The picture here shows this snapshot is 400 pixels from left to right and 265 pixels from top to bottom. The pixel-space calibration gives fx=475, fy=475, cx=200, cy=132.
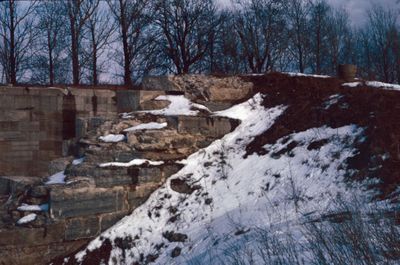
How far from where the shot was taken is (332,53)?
30406 millimetres

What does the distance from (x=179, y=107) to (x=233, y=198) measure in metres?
3.06

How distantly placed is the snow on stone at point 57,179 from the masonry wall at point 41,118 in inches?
88.3

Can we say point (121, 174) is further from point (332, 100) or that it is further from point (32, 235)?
point (332, 100)

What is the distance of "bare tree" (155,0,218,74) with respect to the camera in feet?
Answer: 80.5

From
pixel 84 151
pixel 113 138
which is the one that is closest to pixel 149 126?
pixel 113 138

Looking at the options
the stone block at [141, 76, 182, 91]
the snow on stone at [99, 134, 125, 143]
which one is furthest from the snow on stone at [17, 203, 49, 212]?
the stone block at [141, 76, 182, 91]

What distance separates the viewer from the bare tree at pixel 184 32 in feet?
80.5

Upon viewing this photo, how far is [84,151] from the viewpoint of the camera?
7965 mm

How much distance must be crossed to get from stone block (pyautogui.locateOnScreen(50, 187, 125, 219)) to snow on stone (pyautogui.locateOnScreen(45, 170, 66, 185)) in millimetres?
343

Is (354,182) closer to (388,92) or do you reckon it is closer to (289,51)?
(388,92)

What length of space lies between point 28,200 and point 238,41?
21.3 m

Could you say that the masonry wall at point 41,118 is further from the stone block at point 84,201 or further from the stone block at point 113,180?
the stone block at point 84,201

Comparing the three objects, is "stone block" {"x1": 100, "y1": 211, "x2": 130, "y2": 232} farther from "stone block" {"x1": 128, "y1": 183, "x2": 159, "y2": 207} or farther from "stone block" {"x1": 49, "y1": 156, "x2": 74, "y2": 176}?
"stone block" {"x1": 49, "y1": 156, "x2": 74, "y2": 176}

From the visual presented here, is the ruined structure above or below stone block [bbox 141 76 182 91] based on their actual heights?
below
